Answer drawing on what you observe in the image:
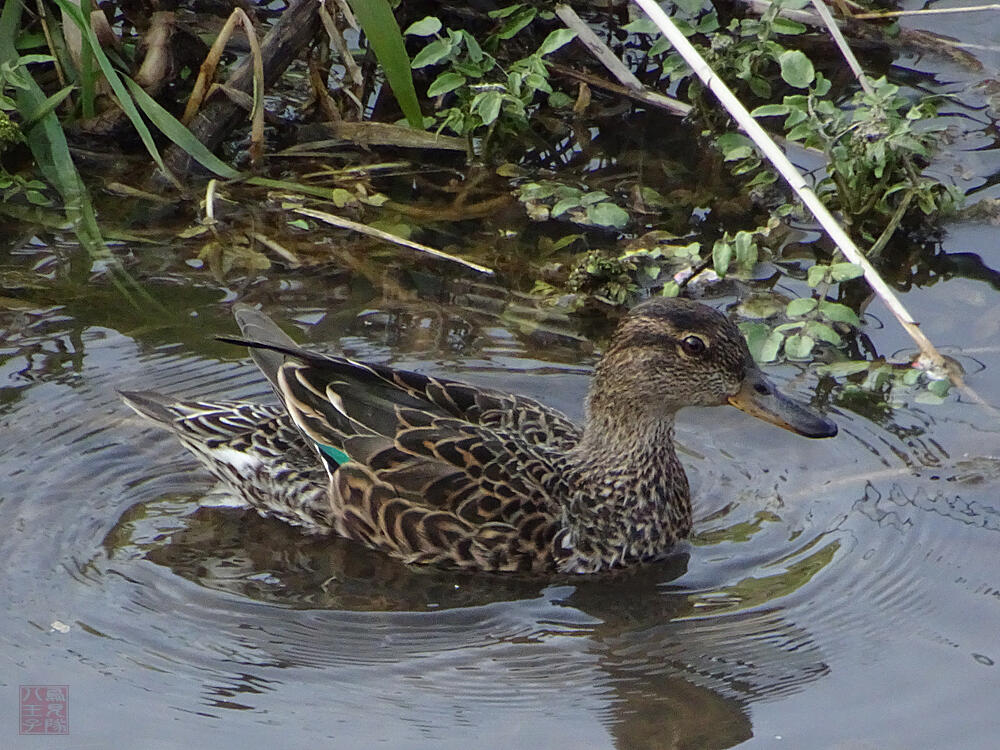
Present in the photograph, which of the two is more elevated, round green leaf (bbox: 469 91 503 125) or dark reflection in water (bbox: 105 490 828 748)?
round green leaf (bbox: 469 91 503 125)

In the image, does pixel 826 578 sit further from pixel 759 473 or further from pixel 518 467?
pixel 518 467

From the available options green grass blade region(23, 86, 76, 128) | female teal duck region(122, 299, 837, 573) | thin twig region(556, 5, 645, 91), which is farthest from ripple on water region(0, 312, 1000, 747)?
thin twig region(556, 5, 645, 91)

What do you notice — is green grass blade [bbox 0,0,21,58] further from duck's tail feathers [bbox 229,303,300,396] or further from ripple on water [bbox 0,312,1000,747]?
duck's tail feathers [bbox 229,303,300,396]

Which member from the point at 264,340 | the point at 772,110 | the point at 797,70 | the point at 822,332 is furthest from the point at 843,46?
the point at 264,340

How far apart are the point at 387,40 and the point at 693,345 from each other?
248 centimetres

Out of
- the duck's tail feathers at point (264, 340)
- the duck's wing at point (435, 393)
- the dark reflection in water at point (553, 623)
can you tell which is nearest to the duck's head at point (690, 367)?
the duck's wing at point (435, 393)

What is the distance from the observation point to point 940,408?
233 inches

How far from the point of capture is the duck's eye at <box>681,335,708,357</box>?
5379 mm

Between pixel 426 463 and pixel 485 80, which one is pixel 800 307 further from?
pixel 485 80

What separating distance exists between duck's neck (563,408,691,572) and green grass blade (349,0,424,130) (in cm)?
226

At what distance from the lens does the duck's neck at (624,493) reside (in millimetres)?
5383

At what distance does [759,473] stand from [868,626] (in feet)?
3.17

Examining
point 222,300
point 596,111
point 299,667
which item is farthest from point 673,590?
point 596,111

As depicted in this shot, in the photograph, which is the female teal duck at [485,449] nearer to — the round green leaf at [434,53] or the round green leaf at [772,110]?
the round green leaf at [772,110]
